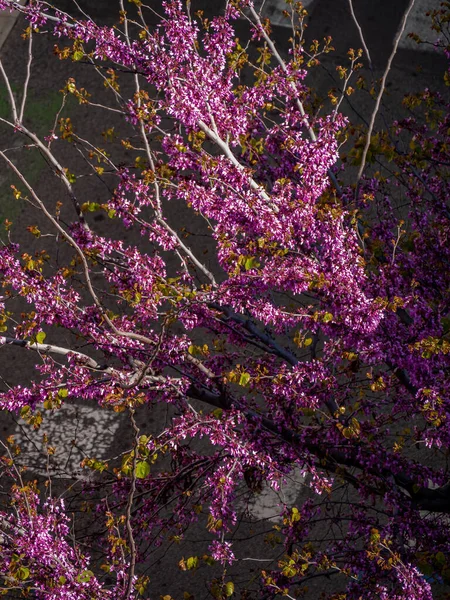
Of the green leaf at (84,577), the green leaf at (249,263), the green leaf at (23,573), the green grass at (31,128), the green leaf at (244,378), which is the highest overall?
the green leaf at (249,263)

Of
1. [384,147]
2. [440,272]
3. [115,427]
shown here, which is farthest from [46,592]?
[115,427]

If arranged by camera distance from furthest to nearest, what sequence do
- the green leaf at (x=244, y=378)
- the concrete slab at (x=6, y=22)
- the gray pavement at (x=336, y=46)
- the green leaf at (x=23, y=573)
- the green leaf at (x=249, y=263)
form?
the concrete slab at (x=6, y=22)
the gray pavement at (x=336, y=46)
the green leaf at (x=249, y=263)
the green leaf at (x=244, y=378)
the green leaf at (x=23, y=573)

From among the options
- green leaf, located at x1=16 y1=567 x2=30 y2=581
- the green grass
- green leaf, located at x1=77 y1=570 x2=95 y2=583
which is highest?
green leaf, located at x1=16 y1=567 x2=30 y2=581

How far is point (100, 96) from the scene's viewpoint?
14195 millimetres

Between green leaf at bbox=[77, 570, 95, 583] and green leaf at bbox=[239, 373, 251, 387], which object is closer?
green leaf at bbox=[77, 570, 95, 583]

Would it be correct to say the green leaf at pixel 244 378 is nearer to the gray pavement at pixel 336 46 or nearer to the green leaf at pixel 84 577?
the green leaf at pixel 84 577

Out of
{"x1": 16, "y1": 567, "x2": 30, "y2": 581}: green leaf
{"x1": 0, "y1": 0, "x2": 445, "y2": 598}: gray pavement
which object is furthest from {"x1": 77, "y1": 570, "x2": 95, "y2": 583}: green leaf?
{"x1": 0, "y1": 0, "x2": 445, "y2": 598}: gray pavement

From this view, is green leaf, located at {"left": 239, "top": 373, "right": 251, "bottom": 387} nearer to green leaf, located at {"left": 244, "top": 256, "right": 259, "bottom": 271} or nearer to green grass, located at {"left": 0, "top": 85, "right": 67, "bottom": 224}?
green leaf, located at {"left": 244, "top": 256, "right": 259, "bottom": 271}

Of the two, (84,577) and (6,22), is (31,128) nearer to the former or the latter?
(6,22)

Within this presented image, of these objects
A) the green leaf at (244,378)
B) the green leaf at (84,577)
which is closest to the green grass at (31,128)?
the green leaf at (244,378)

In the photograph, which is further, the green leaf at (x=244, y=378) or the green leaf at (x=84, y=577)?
the green leaf at (x=244, y=378)

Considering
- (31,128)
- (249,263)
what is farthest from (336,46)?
(249,263)

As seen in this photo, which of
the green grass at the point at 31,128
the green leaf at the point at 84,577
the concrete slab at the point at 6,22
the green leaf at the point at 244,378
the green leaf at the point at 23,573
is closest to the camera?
the green leaf at the point at 23,573

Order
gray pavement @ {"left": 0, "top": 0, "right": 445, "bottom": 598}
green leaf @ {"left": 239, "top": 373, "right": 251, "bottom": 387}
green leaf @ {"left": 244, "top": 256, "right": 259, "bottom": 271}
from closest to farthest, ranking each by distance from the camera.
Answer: green leaf @ {"left": 239, "top": 373, "right": 251, "bottom": 387} → green leaf @ {"left": 244, "top": 256, "right": 259, "bottom": 271} → gray pavement @ {"left": 0, "top": 0, "right": 445, "bottom": 598}
